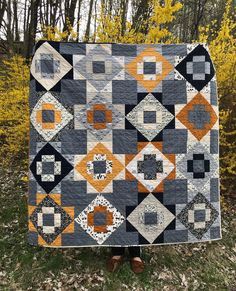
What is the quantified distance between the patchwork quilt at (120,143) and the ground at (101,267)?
1.42 ft

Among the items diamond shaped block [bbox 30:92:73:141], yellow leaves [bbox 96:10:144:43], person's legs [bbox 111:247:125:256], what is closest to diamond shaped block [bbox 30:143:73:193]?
diamond shaped block [bbox 30:92:73:141]

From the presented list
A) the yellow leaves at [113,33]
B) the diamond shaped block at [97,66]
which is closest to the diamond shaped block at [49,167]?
the diamond shaped block at [97,66]

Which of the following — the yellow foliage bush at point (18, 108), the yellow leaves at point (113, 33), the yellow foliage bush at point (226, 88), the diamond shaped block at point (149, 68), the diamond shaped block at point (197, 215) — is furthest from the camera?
the yellow foliage bush at point (18, 108)

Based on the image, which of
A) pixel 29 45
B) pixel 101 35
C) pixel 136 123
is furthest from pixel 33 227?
pixel 29 45

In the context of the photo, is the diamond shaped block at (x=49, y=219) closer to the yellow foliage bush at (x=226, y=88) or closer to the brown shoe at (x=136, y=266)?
the brown shoe at (x=136, y=266)

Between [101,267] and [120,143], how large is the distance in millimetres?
1172

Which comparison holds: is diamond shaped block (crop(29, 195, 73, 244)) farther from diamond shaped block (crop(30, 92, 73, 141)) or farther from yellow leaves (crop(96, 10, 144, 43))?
yellow leaves (crop(96, 10, 144, 43))

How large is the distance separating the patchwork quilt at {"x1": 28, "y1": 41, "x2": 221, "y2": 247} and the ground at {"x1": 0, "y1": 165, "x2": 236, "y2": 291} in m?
0.43

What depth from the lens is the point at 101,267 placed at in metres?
3.21

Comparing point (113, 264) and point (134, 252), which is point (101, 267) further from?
point (134, 252)

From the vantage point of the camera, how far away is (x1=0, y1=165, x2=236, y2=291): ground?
121 inches

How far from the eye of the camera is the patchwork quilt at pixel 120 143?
2.82 meters

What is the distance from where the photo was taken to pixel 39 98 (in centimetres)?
279

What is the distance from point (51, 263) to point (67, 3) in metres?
5.47
